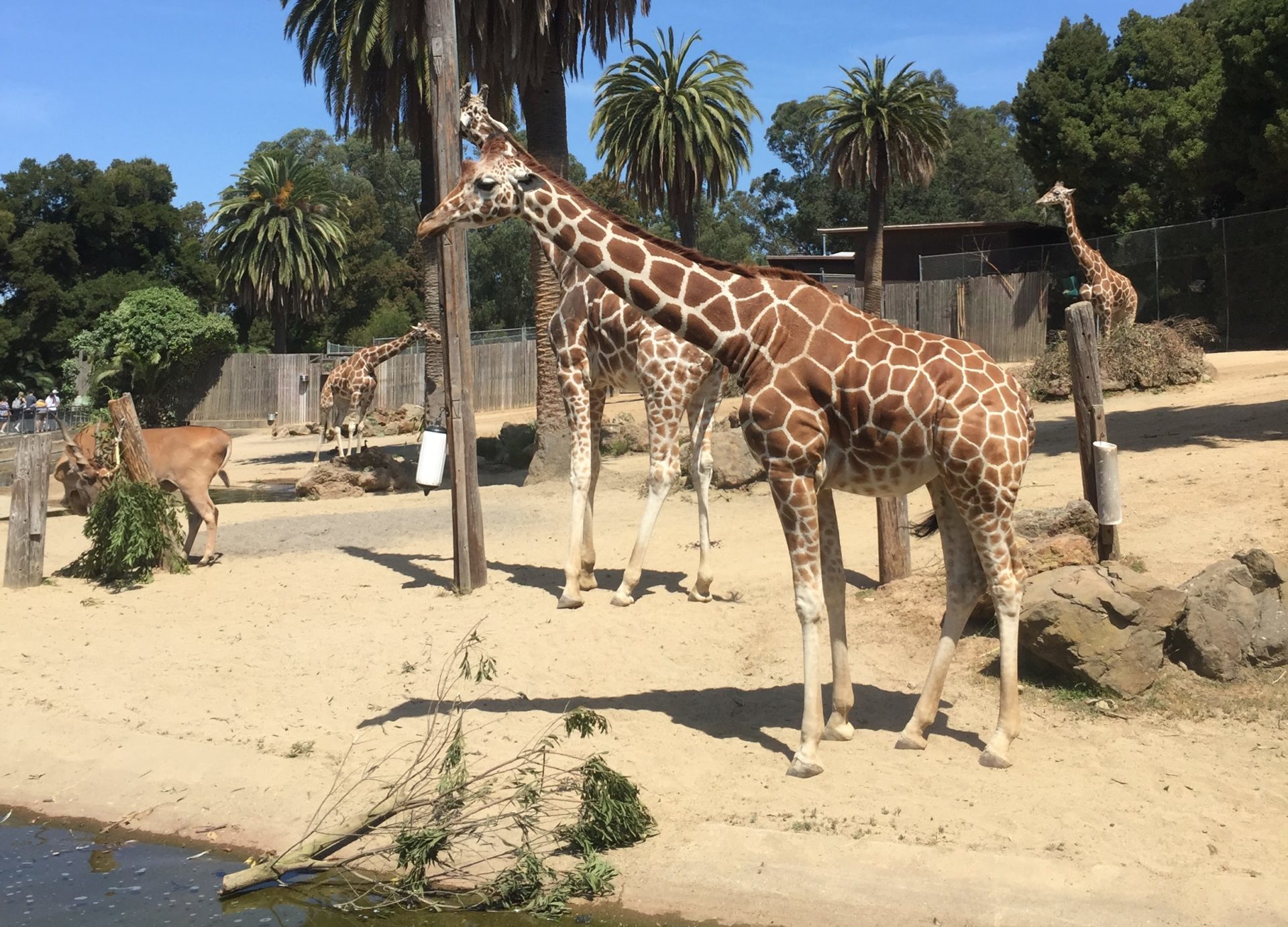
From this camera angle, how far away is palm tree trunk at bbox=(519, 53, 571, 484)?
18.5 metres

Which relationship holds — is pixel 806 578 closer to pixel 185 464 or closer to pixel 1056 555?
pixel 1056 555

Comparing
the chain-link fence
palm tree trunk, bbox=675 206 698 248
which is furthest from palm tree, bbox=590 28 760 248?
the chain-link fence

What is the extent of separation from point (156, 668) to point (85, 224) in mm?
52673

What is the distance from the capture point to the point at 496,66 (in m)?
21.4

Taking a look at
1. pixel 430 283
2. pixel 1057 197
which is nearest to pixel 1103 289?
pixel 1057 197

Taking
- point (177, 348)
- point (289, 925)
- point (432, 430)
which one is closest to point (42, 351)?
point (177, 348)

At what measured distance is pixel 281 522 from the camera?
1547cm

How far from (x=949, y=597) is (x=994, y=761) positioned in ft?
3.56

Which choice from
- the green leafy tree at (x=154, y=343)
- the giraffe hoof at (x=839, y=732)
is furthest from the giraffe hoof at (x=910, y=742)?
the green leafy tree at (x=154, y=343)

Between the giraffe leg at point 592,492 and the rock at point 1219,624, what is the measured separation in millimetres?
5248

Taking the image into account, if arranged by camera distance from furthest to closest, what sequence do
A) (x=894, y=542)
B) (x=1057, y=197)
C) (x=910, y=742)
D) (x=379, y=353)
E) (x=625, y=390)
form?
(x=379, y=353), (x=1057, y=197), (x=625, y=390), (x=894, y=542), (x=910, y=742)

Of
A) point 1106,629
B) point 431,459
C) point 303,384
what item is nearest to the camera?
point 1106,629

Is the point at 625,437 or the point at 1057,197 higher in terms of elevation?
the point at 1057,197

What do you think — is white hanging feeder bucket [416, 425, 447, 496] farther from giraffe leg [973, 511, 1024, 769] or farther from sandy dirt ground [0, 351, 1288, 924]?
giraffe leg [973, 511, 1024, 769]
